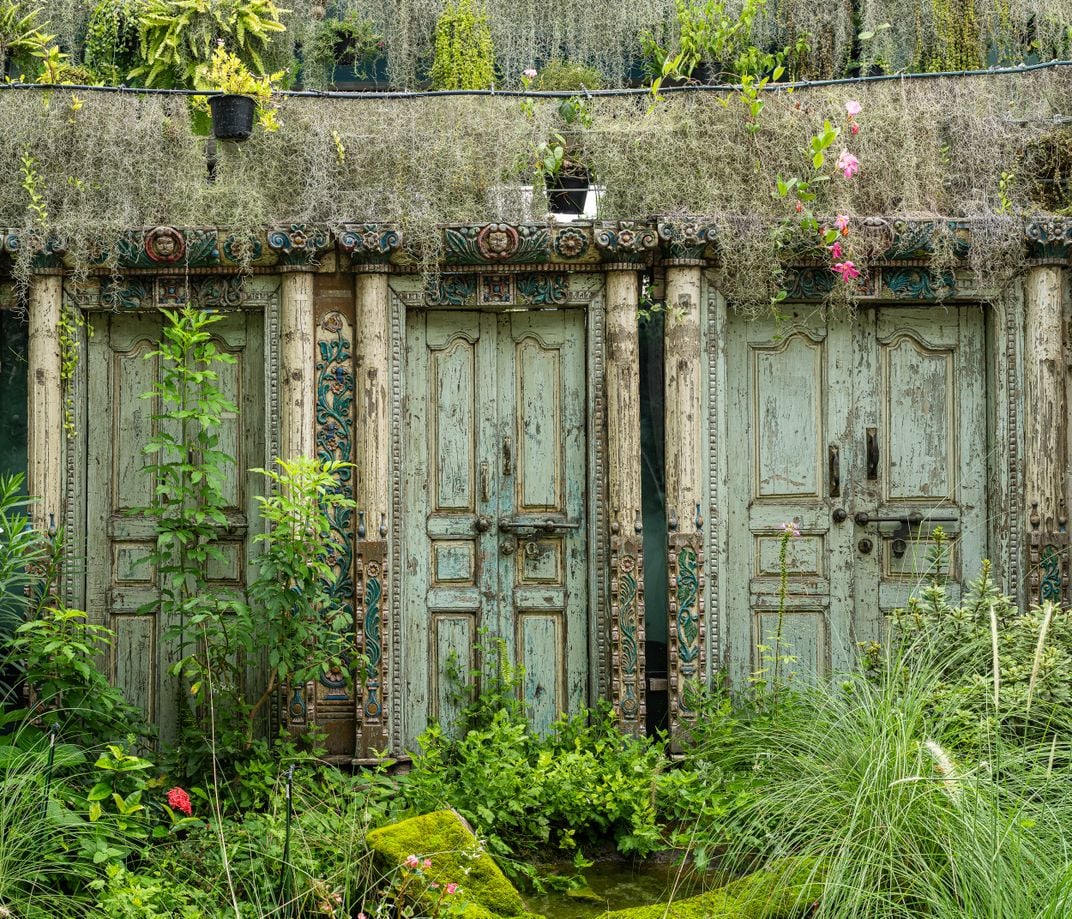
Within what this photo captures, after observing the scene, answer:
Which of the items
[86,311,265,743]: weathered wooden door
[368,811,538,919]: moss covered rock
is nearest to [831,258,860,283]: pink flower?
[86,311,265,743]: weathered wooden door

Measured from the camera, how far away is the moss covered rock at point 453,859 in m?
4.45

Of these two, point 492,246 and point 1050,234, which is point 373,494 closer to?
point 492,246

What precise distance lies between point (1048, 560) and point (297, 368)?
391 centimetres

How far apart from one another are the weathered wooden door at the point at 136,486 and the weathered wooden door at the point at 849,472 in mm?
2541

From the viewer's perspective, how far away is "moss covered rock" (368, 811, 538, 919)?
4.45m

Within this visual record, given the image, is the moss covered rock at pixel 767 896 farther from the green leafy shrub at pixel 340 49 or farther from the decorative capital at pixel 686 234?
the green leafy shrub at pixel 340 49

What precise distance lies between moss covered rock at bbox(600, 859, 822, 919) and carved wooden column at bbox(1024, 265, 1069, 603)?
9.13 ft

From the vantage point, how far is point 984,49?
7.98 meters

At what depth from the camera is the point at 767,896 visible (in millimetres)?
4203

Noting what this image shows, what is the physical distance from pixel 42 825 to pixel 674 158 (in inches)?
171

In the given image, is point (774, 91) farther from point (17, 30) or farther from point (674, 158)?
point (17, 30)

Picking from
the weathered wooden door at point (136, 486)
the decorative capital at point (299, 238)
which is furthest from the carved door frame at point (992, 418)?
the weathered wooden door at point (136, 486)

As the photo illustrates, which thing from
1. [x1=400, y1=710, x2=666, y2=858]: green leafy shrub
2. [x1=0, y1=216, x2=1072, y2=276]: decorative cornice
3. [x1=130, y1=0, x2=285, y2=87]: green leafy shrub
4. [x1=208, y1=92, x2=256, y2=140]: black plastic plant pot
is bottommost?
[x1=400, y1=710, x2=666, y2=858]: green leafy shrub

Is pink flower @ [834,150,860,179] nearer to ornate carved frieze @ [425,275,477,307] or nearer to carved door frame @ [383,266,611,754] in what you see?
carved door frame @ [383,266,611,754]
